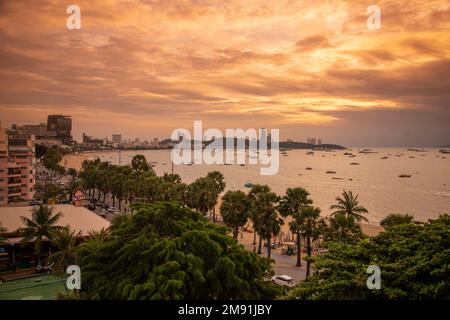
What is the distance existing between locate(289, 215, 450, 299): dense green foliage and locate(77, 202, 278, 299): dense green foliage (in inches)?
119

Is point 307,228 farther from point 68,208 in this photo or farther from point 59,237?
point 68,208

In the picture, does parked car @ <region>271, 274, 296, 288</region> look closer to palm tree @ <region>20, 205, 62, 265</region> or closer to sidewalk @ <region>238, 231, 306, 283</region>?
sidewalk @ <region>238, 231, 306, 283</region>

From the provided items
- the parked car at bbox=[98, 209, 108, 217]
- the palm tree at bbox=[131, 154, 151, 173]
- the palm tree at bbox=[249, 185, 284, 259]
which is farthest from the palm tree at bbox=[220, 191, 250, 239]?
the palm tree at bbox=[131, 154, 151, 173]

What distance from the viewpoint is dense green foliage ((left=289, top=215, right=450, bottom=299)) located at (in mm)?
9727

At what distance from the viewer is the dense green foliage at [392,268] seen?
9.73 meters

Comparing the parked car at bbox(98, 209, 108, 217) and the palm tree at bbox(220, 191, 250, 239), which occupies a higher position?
the palm tree at bbox(220, 191, 250, 239)

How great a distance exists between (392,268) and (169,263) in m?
7.41

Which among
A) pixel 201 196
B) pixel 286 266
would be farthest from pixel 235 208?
pixel 286 266

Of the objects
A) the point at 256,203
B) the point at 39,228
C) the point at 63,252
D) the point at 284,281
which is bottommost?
the point at 284,281

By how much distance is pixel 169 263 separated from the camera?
12852 millimetres

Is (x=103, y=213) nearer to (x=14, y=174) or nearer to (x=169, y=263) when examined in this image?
Answer: (x=14, y=174)

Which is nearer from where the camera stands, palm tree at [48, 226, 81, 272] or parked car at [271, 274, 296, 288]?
palm tree at [48, 226, 81, 272]

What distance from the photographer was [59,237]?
92.4ft
